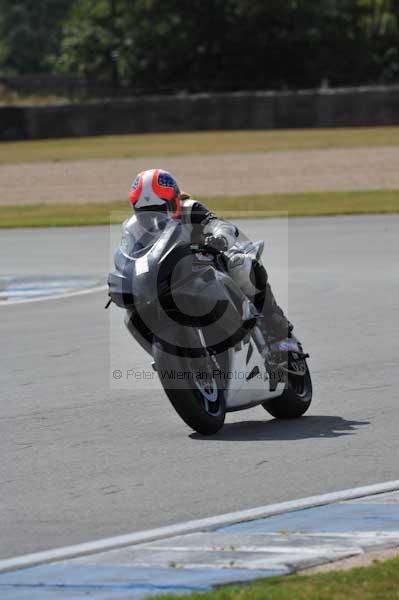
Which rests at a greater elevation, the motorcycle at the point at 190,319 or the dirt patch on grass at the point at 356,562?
the dirt patch on grass at the point at 356,562

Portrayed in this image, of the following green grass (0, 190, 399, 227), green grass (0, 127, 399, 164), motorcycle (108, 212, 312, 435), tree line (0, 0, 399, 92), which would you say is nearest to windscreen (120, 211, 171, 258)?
motorcycle (108, 212, 312, 435)

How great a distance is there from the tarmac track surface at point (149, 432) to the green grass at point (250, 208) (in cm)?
910

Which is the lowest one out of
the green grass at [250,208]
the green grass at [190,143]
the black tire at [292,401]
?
the green grass at [190,143]

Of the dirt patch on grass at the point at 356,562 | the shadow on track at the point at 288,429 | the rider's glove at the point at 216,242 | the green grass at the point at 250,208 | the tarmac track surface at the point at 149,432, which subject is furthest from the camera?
the green grass at the point at 250,208

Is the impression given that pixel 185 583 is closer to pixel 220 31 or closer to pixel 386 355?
pixel 386 355

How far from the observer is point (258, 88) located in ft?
210

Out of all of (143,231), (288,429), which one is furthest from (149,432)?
(143,231)

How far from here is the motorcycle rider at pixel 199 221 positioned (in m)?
Answer: 7.49

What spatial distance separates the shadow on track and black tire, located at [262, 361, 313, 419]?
48 millimetres

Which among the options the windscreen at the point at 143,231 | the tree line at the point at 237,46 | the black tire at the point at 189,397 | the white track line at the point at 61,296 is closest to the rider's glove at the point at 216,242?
the windscreen at the point at 143,231

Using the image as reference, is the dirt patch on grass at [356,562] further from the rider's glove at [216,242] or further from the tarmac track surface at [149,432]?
the rider's glove at [216,242]

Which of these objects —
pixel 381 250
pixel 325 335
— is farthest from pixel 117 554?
pixel 381 250

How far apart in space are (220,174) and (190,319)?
975 inches

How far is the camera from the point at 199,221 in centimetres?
766
